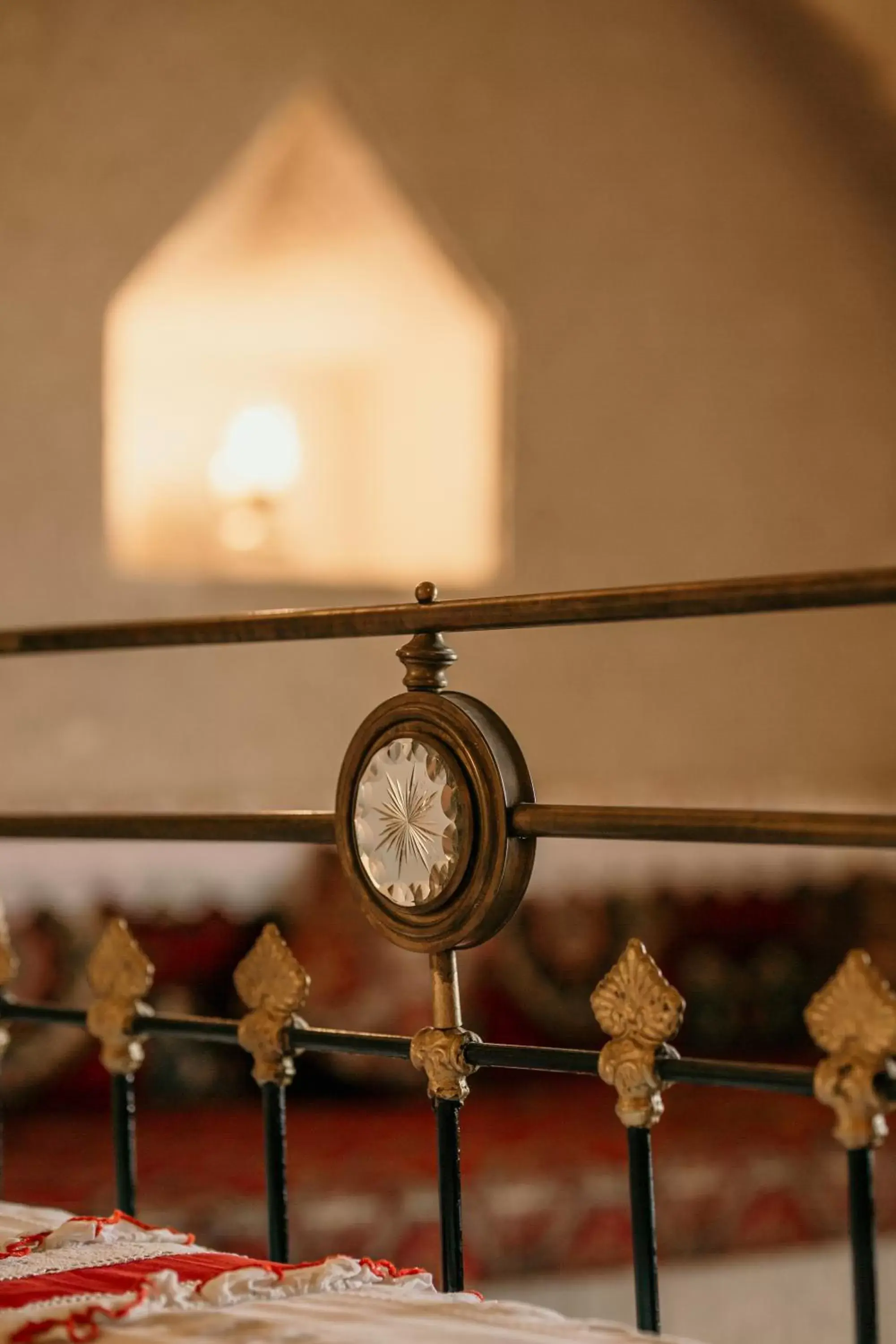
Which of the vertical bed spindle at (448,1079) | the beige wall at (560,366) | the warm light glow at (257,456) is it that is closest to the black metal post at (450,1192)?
the vertical bed spindle at (448,1079)

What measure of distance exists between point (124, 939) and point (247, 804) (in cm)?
303

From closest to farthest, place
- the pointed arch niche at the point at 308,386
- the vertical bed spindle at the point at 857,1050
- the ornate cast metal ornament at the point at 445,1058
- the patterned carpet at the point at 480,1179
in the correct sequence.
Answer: the vertical bed spindle at the point at 857,1050 < the ornate cast metal ornament at the point at 445,1058 < the patterned carpet at the point at 480,1179 < the pointed arch niche at the point at 308,386

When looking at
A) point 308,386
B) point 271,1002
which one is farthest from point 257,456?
Answer: point 271,1002

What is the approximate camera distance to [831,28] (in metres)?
4.74

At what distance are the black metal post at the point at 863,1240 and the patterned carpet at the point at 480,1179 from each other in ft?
7.67

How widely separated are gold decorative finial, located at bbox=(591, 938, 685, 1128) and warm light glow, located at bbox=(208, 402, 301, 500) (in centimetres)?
369

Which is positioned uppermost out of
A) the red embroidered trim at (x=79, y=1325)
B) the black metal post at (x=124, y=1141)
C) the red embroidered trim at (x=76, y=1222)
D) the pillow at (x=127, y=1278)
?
the black metal post at (x=124, y=1141)

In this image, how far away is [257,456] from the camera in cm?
458

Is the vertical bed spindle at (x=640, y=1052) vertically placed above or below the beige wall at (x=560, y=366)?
below

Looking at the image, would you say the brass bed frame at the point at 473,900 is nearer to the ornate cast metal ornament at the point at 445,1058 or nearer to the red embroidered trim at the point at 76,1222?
the ornate cast metal ornament at the point at 445,1058

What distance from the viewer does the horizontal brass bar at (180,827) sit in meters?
1.17

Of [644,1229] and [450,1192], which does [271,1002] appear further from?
[644,1229]

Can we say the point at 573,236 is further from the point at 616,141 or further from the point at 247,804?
the point at 247,804

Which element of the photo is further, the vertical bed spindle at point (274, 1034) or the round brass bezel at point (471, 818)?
the vertical bed spindle at point (274, 1034)
